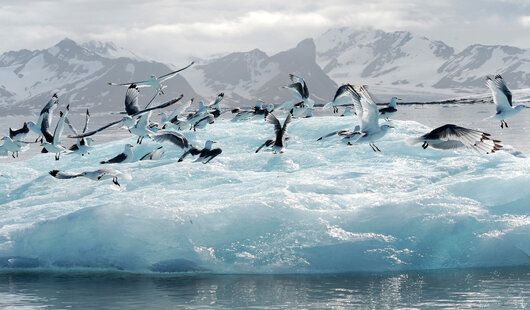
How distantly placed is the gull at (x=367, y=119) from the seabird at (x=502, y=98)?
13.8 feet

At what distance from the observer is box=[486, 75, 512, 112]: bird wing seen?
23109mm

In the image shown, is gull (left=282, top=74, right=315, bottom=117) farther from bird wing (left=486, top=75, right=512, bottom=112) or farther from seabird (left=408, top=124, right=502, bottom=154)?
seabird (left=408, top=124, right=502, bottom=154)

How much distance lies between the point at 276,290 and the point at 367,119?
600 cm

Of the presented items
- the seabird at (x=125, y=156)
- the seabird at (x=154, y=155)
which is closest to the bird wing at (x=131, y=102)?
the seabird at (x=154, y=155)

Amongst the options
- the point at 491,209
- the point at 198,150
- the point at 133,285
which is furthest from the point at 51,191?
the point at 491,209

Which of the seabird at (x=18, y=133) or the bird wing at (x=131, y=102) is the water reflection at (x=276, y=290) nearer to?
the bird wing at (x=131, y=102)

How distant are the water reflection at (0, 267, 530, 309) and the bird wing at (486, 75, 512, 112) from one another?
7.48 metres

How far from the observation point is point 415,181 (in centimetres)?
2067

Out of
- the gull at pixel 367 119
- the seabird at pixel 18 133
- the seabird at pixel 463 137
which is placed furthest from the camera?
the seabird at pixel 18 133

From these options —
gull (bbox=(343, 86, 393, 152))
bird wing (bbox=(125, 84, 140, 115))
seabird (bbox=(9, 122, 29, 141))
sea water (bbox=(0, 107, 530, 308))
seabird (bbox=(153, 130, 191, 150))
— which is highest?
bird wing (bbox=(125, 84, 140, 115))

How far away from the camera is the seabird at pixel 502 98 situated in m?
23.2

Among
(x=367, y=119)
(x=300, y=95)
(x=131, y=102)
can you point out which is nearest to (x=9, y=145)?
(x=131, y=102)

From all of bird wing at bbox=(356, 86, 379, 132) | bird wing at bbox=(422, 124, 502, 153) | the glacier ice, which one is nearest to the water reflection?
the glacier ice

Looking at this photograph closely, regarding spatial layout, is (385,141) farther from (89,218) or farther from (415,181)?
(89,218)
